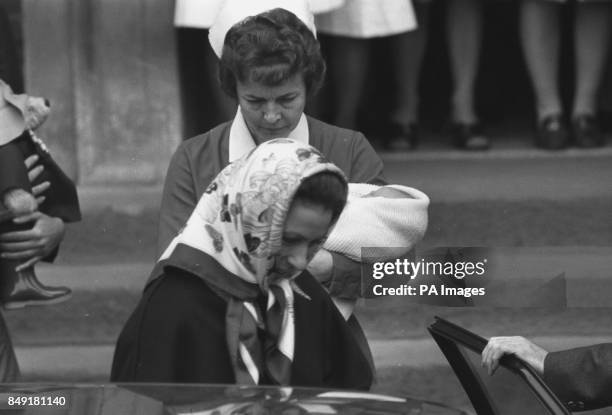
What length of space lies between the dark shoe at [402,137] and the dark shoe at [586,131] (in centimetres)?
70

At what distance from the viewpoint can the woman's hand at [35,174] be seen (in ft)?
15.9

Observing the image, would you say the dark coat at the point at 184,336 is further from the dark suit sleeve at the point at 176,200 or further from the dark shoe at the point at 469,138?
the dark shoe at the point at 469,138

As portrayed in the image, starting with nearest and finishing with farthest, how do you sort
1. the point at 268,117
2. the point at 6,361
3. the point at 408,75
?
the point at 268,117, the point at 6,361, the point at 408,75

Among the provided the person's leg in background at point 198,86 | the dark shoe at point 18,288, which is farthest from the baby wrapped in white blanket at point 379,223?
the person's leg in background at point 198,86

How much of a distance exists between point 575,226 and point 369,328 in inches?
37.7

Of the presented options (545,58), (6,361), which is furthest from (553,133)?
(6,361)

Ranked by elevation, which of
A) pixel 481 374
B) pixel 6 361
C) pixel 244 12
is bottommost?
pixel 6 361

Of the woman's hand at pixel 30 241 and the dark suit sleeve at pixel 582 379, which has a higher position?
the woman's hand at pixel 30 241

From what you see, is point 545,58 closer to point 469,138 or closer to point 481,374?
point 469,138

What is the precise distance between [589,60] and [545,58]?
181mm

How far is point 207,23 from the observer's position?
6188 mm

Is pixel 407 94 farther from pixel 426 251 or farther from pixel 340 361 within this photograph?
pixel 340 361

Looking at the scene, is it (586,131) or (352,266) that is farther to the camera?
(586,131)

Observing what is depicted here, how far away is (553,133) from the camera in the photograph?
671 centimetres
